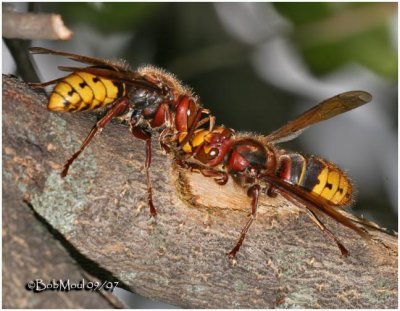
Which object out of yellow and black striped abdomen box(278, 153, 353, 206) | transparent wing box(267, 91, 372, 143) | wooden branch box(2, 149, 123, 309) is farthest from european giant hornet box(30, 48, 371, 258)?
wooden branch box(2, 149, 123, 309)

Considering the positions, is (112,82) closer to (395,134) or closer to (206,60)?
(206,60)

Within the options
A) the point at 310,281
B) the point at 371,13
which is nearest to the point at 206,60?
the point at 371,13

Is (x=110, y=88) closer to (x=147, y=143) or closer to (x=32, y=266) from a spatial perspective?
(x=147, y=143)

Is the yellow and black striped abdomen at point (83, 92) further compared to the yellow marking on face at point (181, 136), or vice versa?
the yellow marking on face at point (181, 136)

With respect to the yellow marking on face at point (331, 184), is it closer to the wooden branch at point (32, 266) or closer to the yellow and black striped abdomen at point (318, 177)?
the yellow and black striped abdomen at point (318, 177)

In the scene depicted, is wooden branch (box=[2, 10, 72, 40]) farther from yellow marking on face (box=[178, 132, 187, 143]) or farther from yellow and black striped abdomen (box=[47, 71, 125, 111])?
yellow marking on face (box=[178, 132, 187, 143])

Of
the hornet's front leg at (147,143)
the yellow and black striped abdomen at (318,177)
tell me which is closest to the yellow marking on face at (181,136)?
the hornet's front leg at (147,143)
